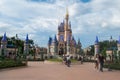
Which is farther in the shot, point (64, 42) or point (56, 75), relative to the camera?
point (64, 42)

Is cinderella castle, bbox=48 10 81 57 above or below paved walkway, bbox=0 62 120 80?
above

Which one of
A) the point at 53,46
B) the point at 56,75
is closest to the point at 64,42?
the point at 53,46

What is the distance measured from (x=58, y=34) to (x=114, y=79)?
10763 cm

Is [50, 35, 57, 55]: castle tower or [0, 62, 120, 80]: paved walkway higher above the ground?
[50, 35, 57, 55]: castle tower

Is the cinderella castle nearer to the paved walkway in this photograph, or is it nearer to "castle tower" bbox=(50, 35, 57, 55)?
"castle tower" bbox=(50, 35, 57, 55)

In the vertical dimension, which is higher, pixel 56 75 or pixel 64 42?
pixel 64 42

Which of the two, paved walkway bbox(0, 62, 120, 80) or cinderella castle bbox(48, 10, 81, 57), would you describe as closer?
paved walkway bbox(0, 62, 120, 80)

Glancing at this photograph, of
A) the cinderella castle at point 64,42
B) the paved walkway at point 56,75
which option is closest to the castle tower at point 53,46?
the cinderella castle at point 64,42

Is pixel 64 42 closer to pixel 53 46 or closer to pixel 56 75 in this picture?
pixel 53 46

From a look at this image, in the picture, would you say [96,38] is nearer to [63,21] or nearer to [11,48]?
[11,48]

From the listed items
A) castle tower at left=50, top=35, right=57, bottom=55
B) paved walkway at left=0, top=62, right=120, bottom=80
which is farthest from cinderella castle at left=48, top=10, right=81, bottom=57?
paved walkway at left=0, top=62, right=120, bottom=80

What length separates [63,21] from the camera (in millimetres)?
123000

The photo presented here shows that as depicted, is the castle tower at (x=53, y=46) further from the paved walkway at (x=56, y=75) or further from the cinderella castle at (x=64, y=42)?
the paved walkway at (x=56, y=75)

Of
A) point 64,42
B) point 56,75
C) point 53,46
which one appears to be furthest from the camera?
point 64,42
